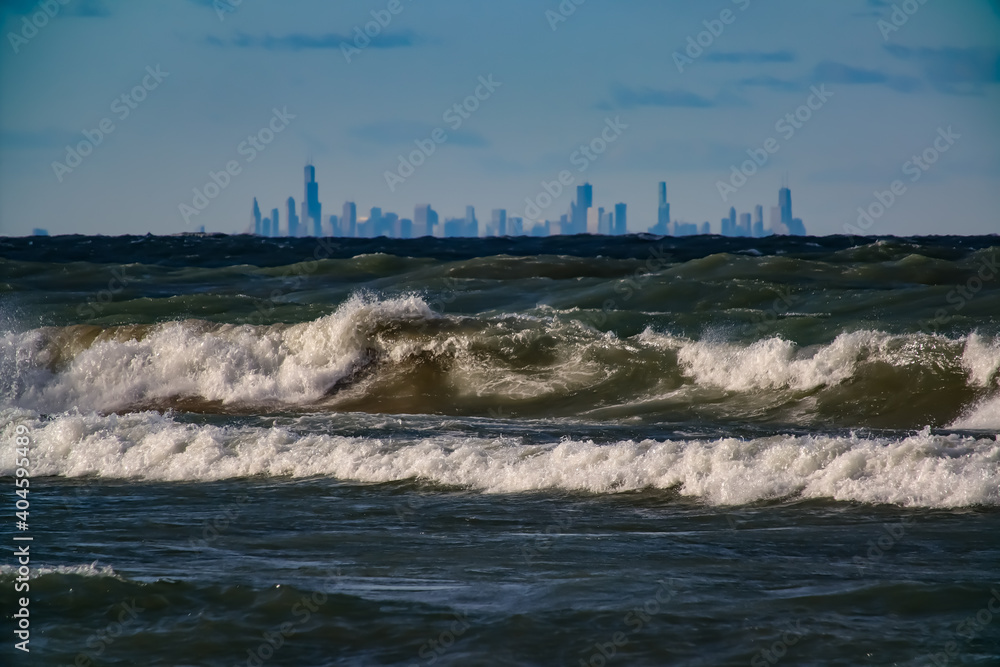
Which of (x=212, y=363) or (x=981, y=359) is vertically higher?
(x=981, y=359)

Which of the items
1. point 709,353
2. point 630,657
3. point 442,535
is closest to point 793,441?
point 442,535

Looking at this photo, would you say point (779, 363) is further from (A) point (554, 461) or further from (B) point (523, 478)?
(B) point (523, 478)

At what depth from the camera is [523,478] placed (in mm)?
11148

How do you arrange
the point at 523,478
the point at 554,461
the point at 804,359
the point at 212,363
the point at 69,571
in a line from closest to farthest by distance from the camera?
the point at 69,571 < the point at 523,478 < the point at 554,461 < the point at 804,359 < the point at 212,363

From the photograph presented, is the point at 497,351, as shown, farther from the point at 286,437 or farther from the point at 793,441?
the point at 793,441

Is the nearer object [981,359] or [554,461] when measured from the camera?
[554,461]

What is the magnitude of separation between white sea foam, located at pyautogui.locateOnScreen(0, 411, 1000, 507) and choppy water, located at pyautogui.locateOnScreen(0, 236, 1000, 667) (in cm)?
3

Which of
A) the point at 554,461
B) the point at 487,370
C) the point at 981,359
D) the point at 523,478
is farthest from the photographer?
the point at 487,370

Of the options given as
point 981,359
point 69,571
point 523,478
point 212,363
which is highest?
point 981,359

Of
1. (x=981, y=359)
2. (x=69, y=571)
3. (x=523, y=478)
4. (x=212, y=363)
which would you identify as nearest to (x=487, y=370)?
(x=212, y=363)

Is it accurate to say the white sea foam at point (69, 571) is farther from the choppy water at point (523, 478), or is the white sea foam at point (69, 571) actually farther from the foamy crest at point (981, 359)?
the foamy crest at point (981, 359)

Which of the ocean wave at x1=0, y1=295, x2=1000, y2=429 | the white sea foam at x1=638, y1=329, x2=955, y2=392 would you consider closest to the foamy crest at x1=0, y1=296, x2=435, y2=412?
the ocean wave at x1=0, y1=295, x2=1000, y2=429

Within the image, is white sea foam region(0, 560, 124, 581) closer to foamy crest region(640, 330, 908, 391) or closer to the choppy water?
the choppy water

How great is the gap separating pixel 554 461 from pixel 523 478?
444 millimetres
